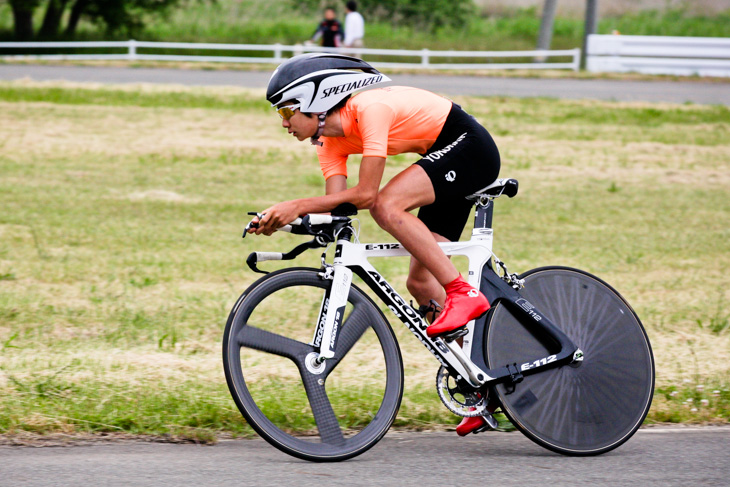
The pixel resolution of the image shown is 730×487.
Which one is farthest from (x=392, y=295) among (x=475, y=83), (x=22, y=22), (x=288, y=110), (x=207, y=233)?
(x=22, y=22)

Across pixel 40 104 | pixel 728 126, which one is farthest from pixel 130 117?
pixel 728 126

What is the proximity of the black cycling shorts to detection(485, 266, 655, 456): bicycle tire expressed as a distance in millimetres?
579

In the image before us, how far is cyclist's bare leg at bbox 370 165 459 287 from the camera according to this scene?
167 inches

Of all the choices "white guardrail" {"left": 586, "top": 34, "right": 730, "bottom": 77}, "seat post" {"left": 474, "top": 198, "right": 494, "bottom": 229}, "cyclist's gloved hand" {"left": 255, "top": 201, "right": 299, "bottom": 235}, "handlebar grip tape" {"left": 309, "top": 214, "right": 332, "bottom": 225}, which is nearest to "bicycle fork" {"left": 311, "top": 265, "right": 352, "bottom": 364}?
"handlebar grip tape" {"left": 309, "top": 214, "right": 332, "bottom": 225}

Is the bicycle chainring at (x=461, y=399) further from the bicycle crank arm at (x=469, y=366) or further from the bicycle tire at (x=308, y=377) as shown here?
the bicycle tire at (x=308, y=377)

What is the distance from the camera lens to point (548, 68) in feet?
89.9

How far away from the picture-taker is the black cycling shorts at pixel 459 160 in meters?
4.35

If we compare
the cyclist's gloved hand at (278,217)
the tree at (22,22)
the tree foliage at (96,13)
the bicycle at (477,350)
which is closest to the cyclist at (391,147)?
the cyclist's gloved hand at (278,217)

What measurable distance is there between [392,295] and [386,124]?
0.80m

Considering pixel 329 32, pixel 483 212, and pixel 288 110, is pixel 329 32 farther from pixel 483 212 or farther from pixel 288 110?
pixel 288 110

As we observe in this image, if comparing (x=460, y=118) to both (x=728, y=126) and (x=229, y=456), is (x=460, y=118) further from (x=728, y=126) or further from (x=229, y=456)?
(x=728, y=126)

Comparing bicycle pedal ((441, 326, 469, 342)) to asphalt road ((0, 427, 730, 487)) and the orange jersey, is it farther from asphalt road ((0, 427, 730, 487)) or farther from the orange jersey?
the orange jersey

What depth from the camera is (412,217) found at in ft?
14.1

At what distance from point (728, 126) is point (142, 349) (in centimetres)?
1417
